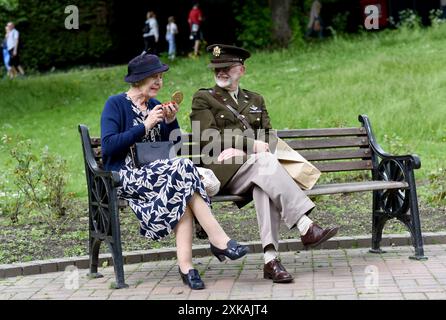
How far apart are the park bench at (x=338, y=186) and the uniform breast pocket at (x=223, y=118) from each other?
0.28 m

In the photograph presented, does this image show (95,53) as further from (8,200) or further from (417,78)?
(8,200)

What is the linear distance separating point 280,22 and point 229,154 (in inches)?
842

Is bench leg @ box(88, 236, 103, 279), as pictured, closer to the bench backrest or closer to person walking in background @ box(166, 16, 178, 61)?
the bench backrest

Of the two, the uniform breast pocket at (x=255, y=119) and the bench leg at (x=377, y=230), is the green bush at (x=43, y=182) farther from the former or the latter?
the bench leg at (x=377, y=230)

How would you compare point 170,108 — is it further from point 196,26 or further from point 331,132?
point 196,26

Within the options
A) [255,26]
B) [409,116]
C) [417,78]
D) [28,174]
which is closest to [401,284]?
[28,174]

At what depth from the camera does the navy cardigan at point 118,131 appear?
716 centimetres

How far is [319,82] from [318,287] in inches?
518

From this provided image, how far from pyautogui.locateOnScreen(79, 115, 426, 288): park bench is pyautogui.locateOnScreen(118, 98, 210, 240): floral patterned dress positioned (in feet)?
0.56

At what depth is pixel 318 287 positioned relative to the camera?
6.67m

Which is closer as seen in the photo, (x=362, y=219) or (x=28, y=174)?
(x=362, y=219)

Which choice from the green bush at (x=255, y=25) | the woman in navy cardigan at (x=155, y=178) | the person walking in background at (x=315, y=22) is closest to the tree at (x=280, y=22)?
the green bush at (x=255, y=25)

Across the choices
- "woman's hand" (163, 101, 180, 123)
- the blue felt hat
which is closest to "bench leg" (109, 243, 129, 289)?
"woman's hand" (163, 101, 180, 123)

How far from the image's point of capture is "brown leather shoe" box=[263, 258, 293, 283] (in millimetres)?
6875
